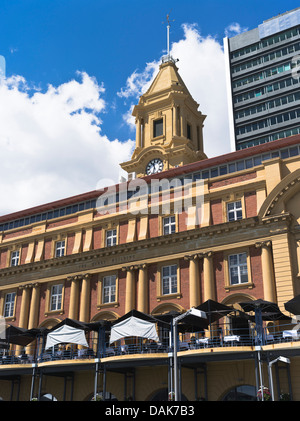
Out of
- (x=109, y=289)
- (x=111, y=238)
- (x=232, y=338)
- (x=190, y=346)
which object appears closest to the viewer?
(x=232, y=338)

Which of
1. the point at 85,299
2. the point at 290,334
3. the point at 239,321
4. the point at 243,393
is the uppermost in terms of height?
the point at 85,299

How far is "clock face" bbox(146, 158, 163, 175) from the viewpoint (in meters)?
50.5

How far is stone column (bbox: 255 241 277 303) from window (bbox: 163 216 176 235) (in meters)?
7.50

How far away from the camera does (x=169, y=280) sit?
1426 inches

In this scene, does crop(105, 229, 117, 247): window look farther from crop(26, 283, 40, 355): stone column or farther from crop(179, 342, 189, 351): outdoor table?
crop(179, 342, 189, 351): outdoor table

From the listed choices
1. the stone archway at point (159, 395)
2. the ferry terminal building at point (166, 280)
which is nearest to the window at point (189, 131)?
the ferry terminal building at point (166, 280)

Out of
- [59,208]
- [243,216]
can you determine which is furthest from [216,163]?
[59,208]

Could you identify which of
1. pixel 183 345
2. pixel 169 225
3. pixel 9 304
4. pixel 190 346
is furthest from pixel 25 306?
pixel 190 346

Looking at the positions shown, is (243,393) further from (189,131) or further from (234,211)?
(189,131)

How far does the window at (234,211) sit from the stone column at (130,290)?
879 cm

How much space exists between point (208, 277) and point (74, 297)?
40.1 ft

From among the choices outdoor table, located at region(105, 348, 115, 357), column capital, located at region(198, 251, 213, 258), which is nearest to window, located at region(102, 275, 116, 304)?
outdoor table, located at region(105, 348, 115, 357)

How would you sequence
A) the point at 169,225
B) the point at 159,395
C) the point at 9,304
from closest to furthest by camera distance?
the point at 159,395, the point at 169,225, the point at 9,304
